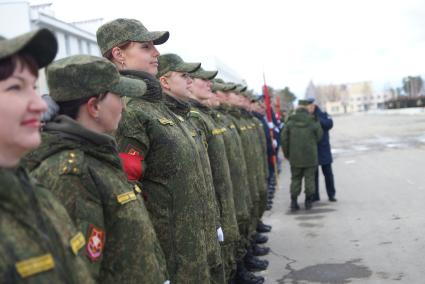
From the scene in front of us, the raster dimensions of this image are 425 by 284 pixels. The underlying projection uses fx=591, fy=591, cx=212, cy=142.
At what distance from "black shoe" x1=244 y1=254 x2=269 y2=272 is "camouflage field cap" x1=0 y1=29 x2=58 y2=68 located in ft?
17.2

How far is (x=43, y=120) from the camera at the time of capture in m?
2.37

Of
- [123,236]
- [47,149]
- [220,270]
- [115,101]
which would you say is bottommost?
[220,270]

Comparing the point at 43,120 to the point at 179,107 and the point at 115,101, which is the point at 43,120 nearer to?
the point at 115,101

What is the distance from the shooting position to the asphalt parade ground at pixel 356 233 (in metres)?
6.16

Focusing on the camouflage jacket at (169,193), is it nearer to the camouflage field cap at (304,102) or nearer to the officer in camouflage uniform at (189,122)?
the officer in camouflage uniform at (189,122)

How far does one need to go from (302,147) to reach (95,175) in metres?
8.05

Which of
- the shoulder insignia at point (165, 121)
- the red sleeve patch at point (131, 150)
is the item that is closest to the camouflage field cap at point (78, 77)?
the red sleeve patch at point (131, 150)

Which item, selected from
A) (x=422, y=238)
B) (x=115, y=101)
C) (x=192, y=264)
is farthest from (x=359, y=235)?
(x=115, y=101)

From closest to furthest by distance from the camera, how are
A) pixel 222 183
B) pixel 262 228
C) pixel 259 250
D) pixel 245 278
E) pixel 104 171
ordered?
pixel 104 171 < pixel 222 183 < pixel 245 278 < pixel 259 250 < pixel 262 228

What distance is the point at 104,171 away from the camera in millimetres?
2326

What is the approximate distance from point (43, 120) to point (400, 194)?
9.03 metres

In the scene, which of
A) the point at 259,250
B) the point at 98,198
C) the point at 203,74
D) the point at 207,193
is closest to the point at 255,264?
the point at 259,250

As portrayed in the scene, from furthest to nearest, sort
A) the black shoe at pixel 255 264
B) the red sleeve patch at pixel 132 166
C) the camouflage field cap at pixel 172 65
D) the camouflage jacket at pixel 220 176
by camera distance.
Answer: the black shoe at pixel 255 264, the camouflage jacket at pixel 220 176, the camouflage field cap at pixel 172 65, the red sleeve patch at pixel 132 166

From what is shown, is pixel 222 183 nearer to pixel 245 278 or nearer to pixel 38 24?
pixel 245 278
